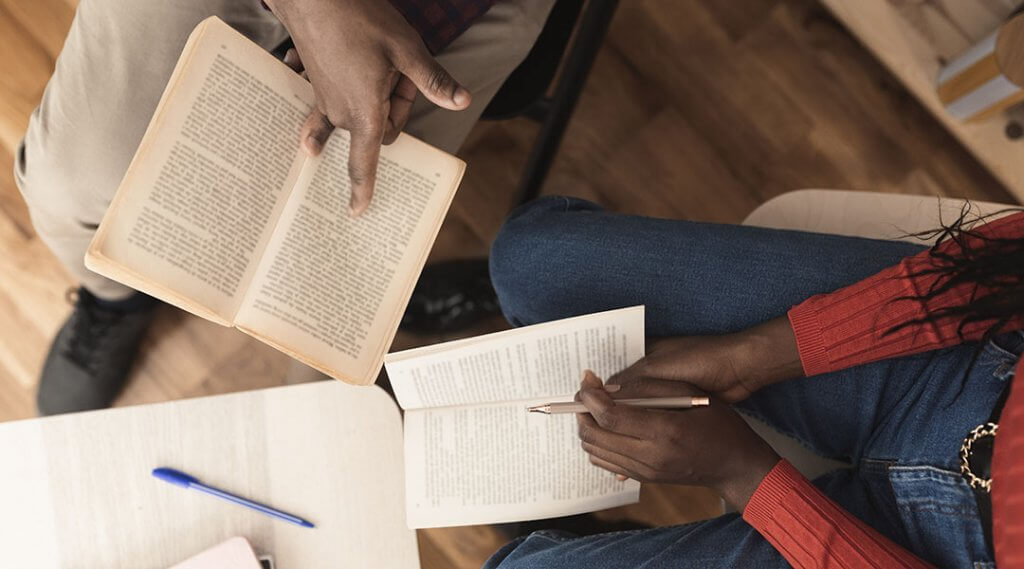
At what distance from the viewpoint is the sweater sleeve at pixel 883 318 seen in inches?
28.0

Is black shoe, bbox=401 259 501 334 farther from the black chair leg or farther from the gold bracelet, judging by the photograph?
the gold bracelet

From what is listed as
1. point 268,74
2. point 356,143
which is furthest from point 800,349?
point 268,74

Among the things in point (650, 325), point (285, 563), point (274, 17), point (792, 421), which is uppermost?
point (274, 17)

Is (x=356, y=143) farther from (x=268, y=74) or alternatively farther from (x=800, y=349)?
(x=800, y=349)

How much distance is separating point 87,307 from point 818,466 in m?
1.05

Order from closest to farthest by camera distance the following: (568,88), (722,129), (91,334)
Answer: (568,88)
(91,334)
(722,129)

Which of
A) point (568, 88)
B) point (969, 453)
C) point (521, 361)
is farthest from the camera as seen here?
point (568, 88)

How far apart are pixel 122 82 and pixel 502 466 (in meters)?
0.56

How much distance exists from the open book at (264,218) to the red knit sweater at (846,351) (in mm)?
387

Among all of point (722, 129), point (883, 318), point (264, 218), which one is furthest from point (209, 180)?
point (722, 129)

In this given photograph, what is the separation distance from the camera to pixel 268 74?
0.71 metres

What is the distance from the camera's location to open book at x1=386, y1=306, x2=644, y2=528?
759 mm

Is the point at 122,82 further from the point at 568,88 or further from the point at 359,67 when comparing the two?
the point at 568,88

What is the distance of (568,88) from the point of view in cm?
107
